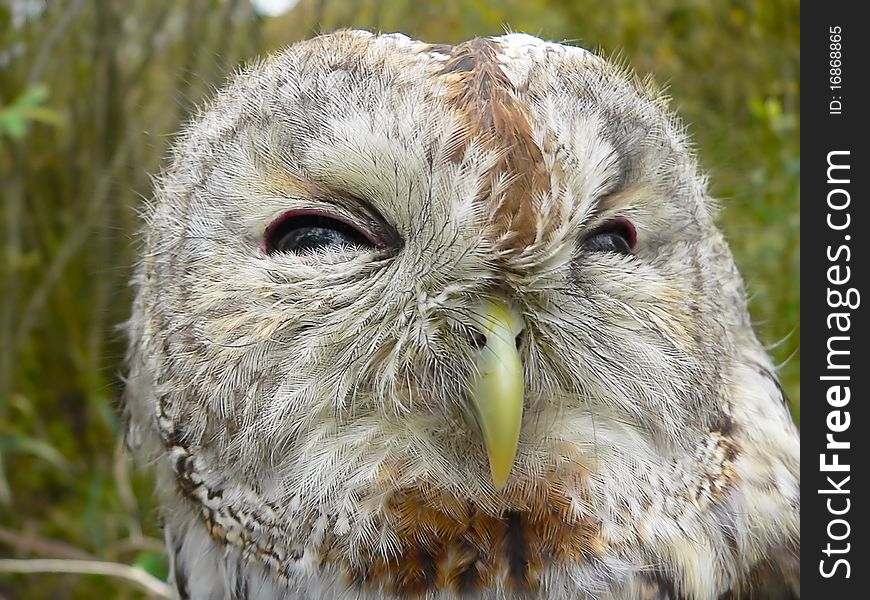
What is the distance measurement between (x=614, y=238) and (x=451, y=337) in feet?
0.92

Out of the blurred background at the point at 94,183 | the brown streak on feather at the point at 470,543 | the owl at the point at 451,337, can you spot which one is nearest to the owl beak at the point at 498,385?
the owl at the point at 451,337

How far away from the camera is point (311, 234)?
1.05 m

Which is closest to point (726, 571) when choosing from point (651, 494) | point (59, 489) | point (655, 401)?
point (651, 494)

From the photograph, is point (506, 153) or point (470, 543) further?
point (470, 543)

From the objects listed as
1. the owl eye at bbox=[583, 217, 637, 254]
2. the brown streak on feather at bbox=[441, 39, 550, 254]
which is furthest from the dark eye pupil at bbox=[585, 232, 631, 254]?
the brown streak on feather at bbox=[441, 39, 550, 254]

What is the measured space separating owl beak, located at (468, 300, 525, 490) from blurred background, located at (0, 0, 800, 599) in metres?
1.95

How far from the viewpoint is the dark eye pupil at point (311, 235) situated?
3.38ft

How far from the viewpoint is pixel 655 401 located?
1071 mm

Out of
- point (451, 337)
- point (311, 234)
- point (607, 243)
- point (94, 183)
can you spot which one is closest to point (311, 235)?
point (311, 234)

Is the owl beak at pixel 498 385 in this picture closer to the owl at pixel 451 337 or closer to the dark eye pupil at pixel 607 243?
the owl at pixel 451 337

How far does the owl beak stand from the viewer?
92 centimetres

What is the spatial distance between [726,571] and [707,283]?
0.48m

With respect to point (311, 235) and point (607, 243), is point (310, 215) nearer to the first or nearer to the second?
point (311, 235)

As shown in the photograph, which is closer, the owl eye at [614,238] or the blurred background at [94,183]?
the owl eye at [614,238]
